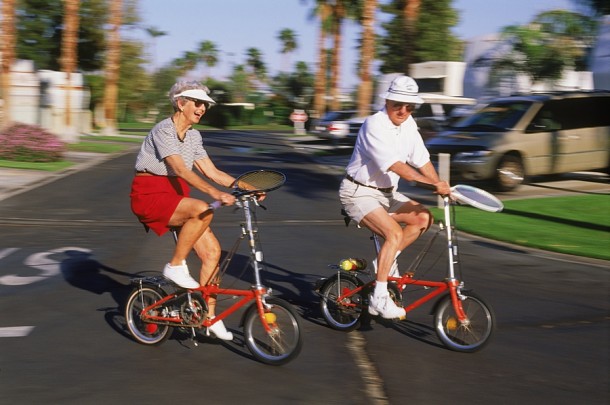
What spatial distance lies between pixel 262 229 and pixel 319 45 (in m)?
48.6

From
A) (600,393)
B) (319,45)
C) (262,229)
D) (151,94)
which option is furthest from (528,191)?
(151,94)

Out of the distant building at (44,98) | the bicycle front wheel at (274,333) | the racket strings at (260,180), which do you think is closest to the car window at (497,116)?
the racket strings at (260,180)

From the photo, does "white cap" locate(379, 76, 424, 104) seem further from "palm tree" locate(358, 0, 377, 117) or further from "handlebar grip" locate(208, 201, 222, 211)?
"palm tree" locate(358, 0, 377, 117)

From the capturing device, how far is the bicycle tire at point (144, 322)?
6.55m

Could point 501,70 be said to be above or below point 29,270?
above

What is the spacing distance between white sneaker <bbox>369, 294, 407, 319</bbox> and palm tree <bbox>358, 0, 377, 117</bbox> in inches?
1045

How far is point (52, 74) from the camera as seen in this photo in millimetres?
39188

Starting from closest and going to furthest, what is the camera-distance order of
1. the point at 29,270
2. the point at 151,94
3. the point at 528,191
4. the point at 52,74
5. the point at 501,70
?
1. the point at 29,270
2. the point at 528,191
3. the point at 501,70
4. the point at 52,74
5. the point at 151,94

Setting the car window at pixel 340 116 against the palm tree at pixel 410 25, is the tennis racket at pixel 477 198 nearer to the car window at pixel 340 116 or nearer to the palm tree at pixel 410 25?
the palm tree at pixel 410 25

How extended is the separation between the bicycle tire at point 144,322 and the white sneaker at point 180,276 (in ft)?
0.91

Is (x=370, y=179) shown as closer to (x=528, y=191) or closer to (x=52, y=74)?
(x=528, y=191)

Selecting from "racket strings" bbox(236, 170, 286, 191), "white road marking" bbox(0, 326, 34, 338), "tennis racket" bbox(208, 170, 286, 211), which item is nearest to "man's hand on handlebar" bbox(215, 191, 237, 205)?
"tennis racket" bbox(208, 170, 286, 211)

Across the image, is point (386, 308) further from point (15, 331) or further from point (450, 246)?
point (15, 331)

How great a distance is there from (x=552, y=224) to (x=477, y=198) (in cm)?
791
